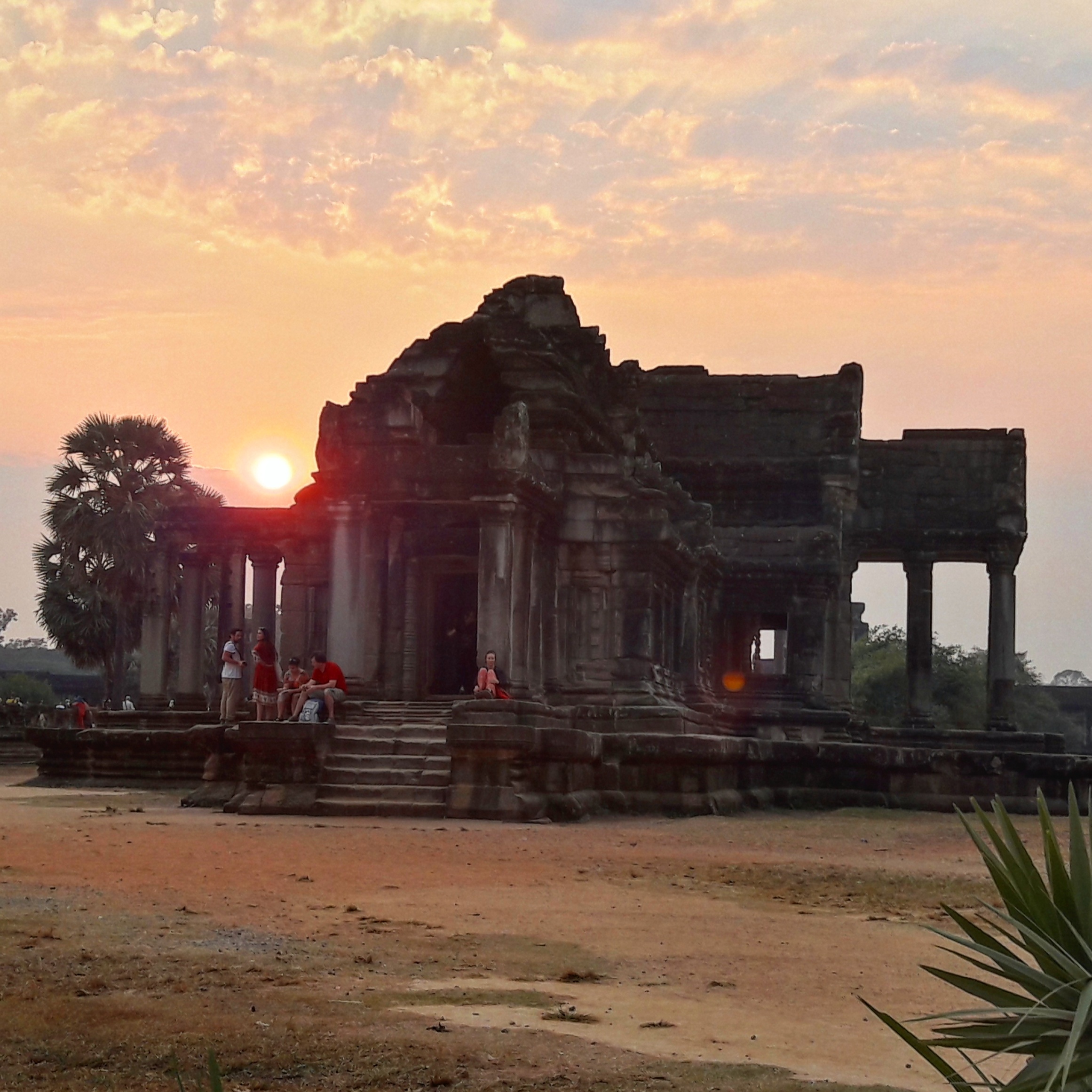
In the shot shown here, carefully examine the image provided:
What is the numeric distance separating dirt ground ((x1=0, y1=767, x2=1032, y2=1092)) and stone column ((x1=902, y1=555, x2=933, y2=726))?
27142 mm

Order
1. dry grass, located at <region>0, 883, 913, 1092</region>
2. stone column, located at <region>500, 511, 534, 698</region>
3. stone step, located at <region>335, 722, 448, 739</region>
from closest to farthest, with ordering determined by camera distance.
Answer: dry grass, located at <region>0, 883, 913, 1092</region> < stone step, located at <region>335, 722, 448, 739</region> < stone column, located at <region>500, 511, 534, 698</region>

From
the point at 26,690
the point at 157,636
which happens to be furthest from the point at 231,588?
the point at 26,690

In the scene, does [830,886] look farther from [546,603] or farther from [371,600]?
[371,600]

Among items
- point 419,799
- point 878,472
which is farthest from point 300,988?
point 878,472

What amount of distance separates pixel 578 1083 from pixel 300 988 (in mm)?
1945

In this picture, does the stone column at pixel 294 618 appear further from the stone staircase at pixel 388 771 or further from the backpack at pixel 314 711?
the backpack at pixel 314 711

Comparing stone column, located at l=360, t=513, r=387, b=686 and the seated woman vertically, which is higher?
stone column, located at l=360, t=513, r=387, b=686

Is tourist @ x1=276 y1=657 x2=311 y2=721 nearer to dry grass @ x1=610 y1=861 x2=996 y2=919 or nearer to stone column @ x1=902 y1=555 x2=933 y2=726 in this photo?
dry grass @ x1=610 y1=861 x2=996 y2=919

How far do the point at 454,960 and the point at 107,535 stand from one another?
38561mm

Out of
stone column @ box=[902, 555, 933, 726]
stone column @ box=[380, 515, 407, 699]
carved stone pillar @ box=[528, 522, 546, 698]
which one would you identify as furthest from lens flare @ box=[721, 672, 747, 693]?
stone column @ box=[380, 515, 407, 699]

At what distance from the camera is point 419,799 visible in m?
19.3

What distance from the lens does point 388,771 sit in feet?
65.1

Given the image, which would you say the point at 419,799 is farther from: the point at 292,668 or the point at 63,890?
the point at 63,890

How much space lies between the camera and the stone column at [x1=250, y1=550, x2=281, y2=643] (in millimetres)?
Answer: 36031
